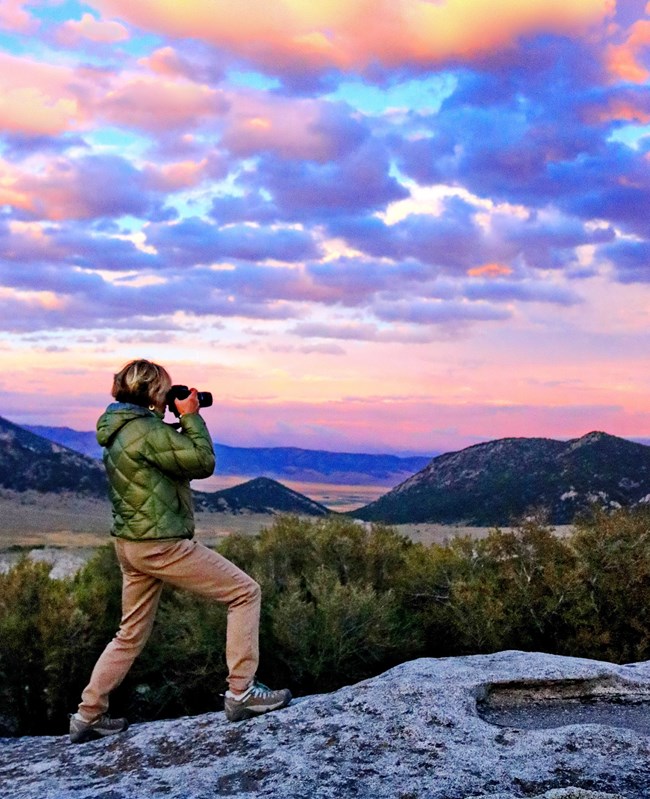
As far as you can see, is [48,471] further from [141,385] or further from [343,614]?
[141,385]

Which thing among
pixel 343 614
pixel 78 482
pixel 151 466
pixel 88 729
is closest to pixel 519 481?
pixel 78 482

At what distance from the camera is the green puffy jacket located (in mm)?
6078

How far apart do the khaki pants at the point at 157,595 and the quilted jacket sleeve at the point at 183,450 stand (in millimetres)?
563

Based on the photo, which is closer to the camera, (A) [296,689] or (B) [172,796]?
(B) [172,796]

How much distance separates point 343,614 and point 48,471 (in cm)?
5494

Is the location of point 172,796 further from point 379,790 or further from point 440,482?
point 440,482

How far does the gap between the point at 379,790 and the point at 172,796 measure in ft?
4.05

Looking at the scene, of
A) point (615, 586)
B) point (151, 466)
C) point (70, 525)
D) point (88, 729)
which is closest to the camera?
point (151, 466)

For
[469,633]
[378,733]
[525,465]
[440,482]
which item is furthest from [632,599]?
[440,482]

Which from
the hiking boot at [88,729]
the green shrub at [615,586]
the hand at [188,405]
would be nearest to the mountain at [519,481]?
the green shrub at [615,586]

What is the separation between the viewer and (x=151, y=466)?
616 cm

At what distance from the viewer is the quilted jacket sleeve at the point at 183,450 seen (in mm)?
6047

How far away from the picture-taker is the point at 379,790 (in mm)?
4902

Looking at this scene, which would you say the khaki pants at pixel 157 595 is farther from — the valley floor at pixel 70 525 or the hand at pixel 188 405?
the valley floor at pixel 70 525
